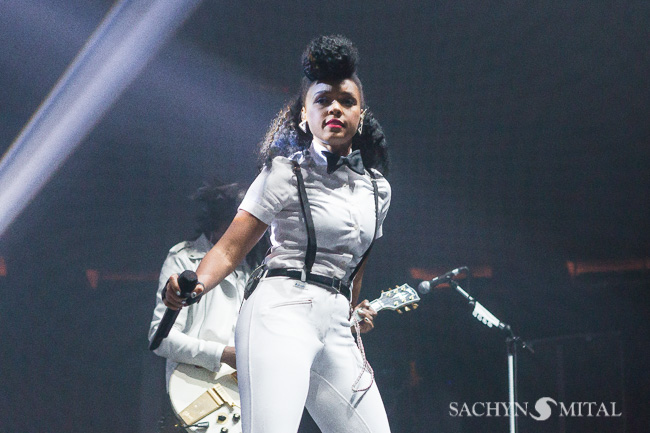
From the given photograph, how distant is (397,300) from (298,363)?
153 cm

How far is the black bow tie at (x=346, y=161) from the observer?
1.71 metres

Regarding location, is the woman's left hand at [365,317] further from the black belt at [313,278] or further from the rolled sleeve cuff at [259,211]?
the rolled sleeve cuff at [259,211]

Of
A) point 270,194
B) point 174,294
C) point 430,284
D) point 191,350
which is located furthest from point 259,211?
point 430,284

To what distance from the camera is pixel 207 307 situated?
3.01 meters

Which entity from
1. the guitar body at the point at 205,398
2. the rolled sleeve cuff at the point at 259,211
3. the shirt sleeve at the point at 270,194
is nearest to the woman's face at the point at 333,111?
the shirt sleeve at the point at 270,194

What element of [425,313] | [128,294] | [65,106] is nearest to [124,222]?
[128,294]

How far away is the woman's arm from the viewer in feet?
4.98

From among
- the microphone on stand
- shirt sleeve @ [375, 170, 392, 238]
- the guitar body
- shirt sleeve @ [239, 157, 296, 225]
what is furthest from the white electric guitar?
shirt sleeve @ [239, 157, 296, 225]

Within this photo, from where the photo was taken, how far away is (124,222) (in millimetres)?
4609

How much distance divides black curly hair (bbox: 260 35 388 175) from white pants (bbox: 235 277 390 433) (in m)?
0.39

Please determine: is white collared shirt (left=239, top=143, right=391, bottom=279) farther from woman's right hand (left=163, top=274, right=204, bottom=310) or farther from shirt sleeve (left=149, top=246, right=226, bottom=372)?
shirt sleeve (left=149, top=246, right=226, bottom=372)

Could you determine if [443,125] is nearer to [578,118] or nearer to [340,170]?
[578,118]

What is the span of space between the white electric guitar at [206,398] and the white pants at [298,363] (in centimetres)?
119

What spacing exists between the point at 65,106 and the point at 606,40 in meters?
3.46
